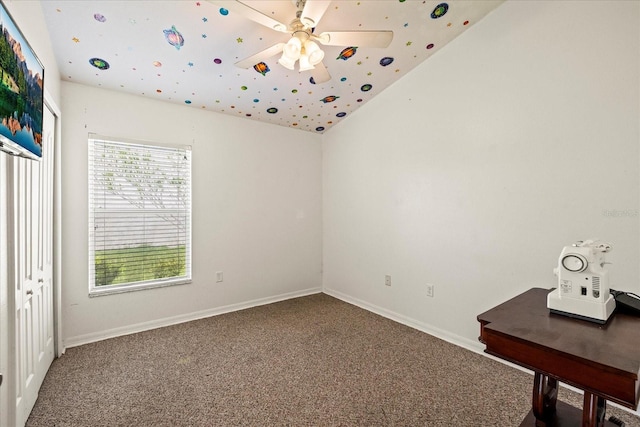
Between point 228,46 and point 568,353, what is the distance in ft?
9.13

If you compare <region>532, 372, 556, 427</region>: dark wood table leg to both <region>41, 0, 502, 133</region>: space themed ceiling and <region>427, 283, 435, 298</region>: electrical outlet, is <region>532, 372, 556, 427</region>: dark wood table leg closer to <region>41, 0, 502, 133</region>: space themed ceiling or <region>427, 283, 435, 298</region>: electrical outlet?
<region>427, 283, 435, 298</region>: electrical outlet

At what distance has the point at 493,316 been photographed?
132 cm

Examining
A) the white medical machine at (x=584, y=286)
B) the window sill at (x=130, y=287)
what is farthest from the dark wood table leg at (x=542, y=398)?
the window sill at (x=130, y=287)


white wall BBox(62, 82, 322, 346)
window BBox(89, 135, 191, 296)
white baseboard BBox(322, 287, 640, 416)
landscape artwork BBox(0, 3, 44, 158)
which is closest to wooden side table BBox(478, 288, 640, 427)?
white baseboard BBox(322, 287, 640, 416)

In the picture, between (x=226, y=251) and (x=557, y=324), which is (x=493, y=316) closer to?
(x=557, y=324)

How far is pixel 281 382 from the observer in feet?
7.04

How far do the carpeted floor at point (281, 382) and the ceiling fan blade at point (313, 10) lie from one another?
240cm

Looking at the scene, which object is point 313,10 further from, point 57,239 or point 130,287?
point 130,287

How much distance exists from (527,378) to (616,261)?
104 centimetres

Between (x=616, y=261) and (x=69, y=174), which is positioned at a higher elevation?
(x=69, y=174)

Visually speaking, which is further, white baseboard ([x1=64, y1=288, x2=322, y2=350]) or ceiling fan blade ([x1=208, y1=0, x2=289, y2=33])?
white baseboard ([x1=64, y1=288, x2=322, y2=350])

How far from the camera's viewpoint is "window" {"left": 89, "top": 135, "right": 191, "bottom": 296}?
110 inches

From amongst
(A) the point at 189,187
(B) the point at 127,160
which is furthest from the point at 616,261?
(B) the point at 127,160

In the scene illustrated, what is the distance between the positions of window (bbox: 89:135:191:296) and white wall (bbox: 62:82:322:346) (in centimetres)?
8
